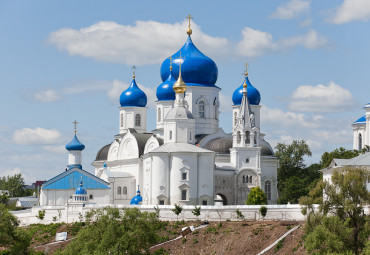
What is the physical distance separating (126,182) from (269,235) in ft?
60.6

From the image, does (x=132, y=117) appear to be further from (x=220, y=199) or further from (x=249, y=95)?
(x=220, y=199)

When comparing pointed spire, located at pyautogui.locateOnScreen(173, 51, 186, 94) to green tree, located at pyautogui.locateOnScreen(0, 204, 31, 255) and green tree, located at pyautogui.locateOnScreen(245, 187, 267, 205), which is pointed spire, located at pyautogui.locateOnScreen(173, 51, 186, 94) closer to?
green tree, located at pyautogui.locateOnScreen(245, 187, 267, 205)

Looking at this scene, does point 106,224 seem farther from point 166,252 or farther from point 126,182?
point 126,182

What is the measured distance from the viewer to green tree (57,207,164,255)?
129ft

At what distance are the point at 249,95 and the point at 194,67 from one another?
551cm

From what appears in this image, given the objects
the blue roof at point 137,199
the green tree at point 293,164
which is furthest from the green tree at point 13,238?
the green tree at point 293,164

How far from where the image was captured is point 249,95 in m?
63.3

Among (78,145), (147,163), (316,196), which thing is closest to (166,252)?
(316,196)

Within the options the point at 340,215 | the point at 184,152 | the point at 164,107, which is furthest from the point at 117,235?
the point at 164,107

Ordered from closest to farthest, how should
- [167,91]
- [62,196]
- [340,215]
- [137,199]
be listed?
[340,215] < [137,199] < [62,196] < [167,91]

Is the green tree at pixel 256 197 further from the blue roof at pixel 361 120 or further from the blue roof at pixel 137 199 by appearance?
the blue roof at pixel 361 120

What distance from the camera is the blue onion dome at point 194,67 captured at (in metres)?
59.7

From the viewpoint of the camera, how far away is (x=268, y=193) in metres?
59.3

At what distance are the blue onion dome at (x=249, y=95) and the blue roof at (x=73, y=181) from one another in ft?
37.6
